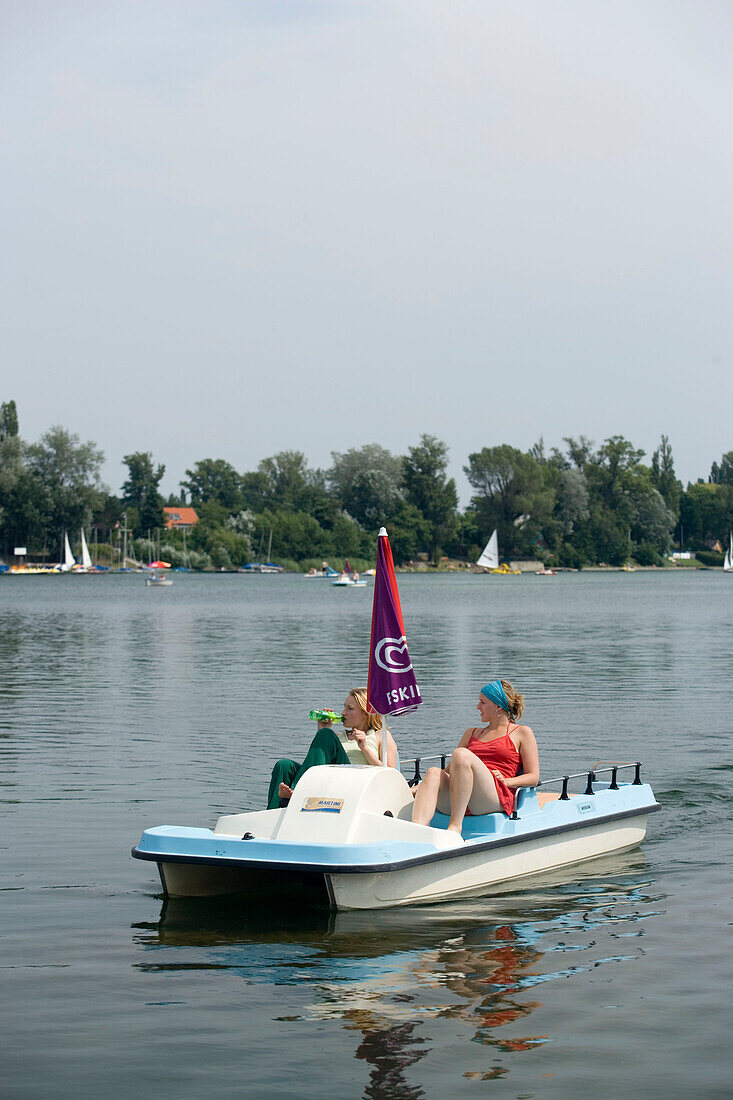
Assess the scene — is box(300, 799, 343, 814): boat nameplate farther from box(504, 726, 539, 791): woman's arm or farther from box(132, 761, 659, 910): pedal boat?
box(504, 726, 539, 791): woman's arm

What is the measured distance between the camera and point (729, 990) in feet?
27.0

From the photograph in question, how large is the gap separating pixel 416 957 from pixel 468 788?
1620mm

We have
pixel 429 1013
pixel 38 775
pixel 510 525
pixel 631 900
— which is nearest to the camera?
pixel 429 1013

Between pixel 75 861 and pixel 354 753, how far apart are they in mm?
2743

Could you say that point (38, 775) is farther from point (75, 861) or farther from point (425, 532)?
point (425, 532)

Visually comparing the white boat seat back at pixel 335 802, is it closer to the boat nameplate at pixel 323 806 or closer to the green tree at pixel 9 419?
the boat nameplate at pixel 323 806

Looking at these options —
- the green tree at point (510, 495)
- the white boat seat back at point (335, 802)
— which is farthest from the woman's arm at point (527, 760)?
the green tree at point (510, 495)

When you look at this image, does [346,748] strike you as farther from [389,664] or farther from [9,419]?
[9,419]

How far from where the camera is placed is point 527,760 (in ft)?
35.4

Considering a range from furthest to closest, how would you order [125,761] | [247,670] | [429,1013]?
[247,670] < [125,761] < [429,1013]

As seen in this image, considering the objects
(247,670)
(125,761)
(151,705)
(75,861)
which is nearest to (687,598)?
(247,670)

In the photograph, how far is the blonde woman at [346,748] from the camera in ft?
34.6

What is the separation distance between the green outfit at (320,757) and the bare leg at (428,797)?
692mm

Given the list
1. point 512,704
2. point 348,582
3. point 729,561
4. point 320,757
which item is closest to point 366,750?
point 320,757
